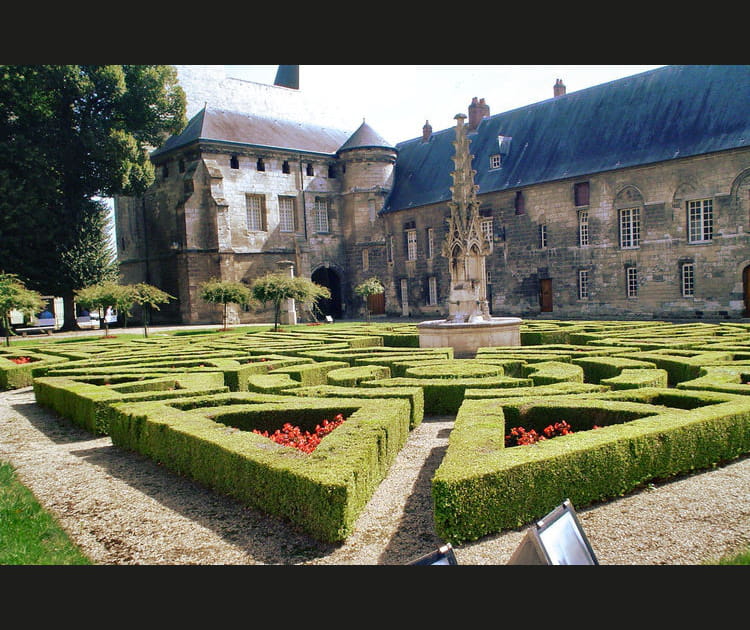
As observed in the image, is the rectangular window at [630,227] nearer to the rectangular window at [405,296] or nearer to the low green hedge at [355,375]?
the rectangular window at [405,296]

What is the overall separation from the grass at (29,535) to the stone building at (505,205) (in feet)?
59.4

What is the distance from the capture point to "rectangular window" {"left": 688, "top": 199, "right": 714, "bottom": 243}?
27.4 meters

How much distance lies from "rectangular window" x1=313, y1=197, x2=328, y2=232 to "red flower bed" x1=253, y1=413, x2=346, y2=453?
113ft

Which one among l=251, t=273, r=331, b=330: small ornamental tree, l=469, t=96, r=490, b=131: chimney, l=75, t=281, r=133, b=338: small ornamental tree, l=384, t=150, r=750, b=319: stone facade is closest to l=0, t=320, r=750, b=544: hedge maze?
l=75, t=281, r=133, b=338: small ornamental tree

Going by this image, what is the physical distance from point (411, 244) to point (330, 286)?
6.66 meters

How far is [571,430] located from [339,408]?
2.84m

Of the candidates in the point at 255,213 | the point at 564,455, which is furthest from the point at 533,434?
the point at 255,213

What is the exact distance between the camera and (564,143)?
32844 mm

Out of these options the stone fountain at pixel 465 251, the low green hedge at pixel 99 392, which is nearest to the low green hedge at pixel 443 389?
the low green hedge at pixel 99 392

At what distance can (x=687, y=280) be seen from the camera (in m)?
28.3

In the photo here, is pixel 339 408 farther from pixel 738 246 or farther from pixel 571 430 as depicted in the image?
pixel 738 246

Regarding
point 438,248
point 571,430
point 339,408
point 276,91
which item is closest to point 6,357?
point 339,408

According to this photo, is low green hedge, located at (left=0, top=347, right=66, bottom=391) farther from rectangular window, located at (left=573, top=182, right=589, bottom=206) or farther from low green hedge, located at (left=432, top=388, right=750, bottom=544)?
rectangular window, located at (left=573, top=182, right=589, bottom=206)

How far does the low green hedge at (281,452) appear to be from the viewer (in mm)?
5363
